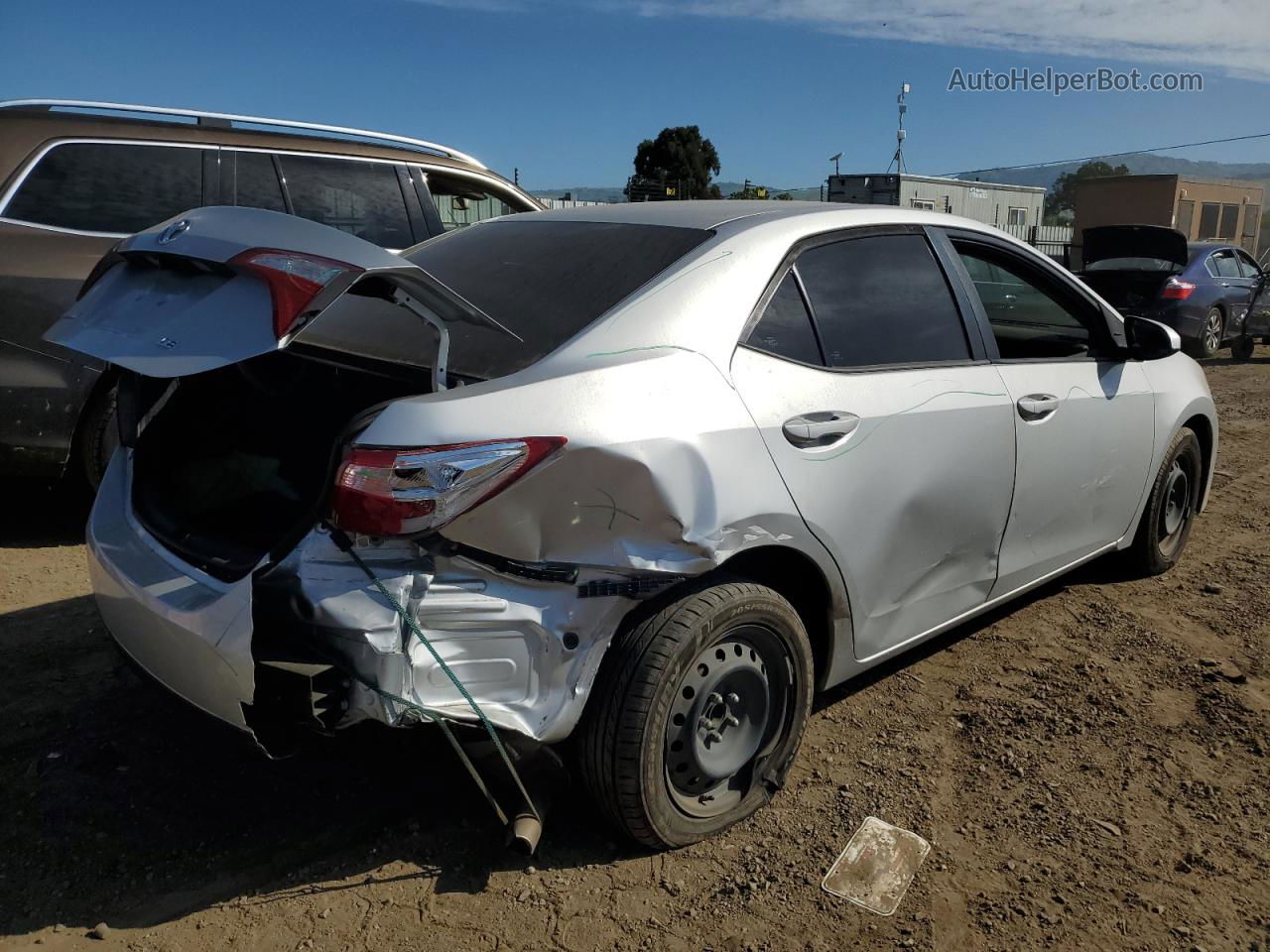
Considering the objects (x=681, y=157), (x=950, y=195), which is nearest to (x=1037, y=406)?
(x=950, y=195)

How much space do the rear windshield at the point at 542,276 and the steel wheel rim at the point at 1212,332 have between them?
476 inches

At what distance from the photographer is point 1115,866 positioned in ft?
8.53

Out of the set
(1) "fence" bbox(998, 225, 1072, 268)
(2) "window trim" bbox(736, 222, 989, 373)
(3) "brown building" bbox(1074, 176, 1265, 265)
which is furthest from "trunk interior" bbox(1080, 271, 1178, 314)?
(3) "brown building" bbox(1074, 176, 1265, 265)

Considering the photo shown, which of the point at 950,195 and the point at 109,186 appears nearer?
the point at 109,186

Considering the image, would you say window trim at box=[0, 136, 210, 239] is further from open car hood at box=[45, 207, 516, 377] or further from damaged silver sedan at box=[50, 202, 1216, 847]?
open car hood at box=[45, 207, 516, 377]

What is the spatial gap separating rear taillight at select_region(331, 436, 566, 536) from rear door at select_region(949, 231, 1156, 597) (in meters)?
2.01

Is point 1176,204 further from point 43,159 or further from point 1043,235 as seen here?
point 43,159

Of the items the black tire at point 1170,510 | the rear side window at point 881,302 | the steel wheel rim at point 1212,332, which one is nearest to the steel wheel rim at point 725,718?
the rear side window at point 881,302

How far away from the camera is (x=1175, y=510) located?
4.71 meters

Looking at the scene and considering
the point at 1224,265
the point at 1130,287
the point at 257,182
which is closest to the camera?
the point at 257,182

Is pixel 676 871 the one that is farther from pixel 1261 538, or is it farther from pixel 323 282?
pixel 1261 538

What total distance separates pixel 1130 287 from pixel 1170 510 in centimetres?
907

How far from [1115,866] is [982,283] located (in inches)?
80.3

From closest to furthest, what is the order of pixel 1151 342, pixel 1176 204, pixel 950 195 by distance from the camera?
1. pixel 1151 342
2. pixel 1176 204
3. pixel 950 195
